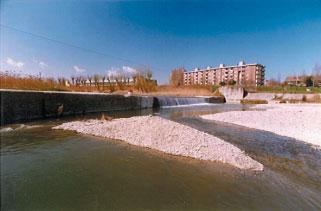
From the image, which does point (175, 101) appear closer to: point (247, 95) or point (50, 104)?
point (50, 104)

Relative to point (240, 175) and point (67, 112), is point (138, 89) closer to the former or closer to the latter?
point (67, 112)

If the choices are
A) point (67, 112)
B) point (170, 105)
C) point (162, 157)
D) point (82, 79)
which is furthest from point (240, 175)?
point (82, 79)

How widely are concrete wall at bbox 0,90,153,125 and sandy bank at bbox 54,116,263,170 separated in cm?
294

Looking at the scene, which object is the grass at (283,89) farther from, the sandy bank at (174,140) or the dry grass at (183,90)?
the sandy bank at (174,140)

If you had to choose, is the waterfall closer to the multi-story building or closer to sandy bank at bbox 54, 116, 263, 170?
sandy bank at bbox 54, 116, 263, 170

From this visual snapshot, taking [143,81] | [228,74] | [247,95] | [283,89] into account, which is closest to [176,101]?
[143,81]

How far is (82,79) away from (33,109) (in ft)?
115

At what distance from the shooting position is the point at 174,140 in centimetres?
808

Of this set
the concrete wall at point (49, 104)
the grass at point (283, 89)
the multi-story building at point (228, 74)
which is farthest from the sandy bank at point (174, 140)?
the multi-story building at point (228, 74)

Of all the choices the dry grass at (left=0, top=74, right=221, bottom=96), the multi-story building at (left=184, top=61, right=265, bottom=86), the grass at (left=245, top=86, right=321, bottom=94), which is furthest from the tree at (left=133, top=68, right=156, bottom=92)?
the multi-story building at (left=184, top=61, right=265, bottom=86)

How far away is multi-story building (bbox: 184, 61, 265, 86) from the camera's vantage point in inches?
3688

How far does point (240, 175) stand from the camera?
18.0 ft

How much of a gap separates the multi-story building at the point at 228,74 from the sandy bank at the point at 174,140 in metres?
80.4

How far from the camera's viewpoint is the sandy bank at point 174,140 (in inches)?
261
